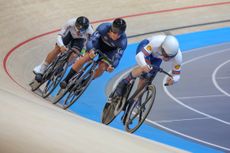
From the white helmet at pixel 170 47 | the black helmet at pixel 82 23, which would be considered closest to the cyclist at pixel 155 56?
the white helmet at pixel 170 47

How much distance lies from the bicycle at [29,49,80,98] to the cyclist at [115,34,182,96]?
158 centimetres

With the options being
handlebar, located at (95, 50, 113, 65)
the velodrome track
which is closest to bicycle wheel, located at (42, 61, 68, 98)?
the velodrome track

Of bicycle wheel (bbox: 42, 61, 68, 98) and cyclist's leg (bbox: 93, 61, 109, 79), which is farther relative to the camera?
bicycle wheel (bbox: 42, 61, 68, 98)

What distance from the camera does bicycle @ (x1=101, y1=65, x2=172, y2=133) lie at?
6797 millimetres

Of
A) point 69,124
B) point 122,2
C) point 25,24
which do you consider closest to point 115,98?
point 69,124

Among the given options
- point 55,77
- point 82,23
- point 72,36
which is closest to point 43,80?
point 55,77

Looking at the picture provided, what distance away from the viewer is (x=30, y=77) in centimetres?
977

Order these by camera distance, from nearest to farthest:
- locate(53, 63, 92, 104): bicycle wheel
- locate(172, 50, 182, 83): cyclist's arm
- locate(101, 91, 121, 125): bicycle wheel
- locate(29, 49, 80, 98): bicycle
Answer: locate(172, 50, 182, 83): cyclist's arm
locate(101, 91, 121, 125): bicycle wheel
locate(53, 63, 92, 104): bicycle wheel
locate(29, 49, 80, 98): bicycle

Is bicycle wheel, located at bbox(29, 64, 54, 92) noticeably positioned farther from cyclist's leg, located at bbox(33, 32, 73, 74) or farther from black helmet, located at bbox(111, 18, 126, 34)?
black helmet, located at bbox(111, 18, 126, 34)

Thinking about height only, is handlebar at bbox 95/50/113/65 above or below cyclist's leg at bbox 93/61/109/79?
above

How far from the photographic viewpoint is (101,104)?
849 cm

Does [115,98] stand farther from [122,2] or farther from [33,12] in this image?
[122,2]

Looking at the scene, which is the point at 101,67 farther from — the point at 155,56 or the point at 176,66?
the point at 176,66

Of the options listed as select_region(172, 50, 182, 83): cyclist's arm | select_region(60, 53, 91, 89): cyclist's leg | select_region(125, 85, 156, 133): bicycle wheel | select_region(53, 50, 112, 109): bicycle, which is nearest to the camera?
select_region(172, 50, 182, 83): cyclist's arm
